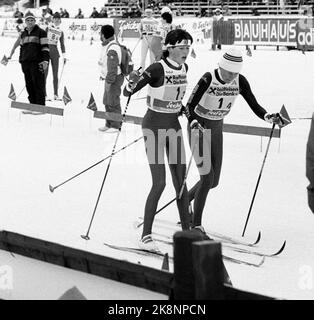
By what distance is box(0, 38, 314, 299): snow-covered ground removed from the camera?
6062 millimetres

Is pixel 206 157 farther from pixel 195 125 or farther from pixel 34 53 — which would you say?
pixel 34 53

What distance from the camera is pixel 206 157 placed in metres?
6.33

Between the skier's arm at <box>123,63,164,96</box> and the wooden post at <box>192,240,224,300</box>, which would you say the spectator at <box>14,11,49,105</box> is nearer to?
the skier's arm at <box>123,63,164,96</box>

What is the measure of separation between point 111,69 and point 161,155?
5123 millimetres

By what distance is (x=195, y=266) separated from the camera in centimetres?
305

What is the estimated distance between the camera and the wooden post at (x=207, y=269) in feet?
9.86

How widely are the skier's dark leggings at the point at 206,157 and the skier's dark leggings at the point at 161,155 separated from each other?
0.51ft

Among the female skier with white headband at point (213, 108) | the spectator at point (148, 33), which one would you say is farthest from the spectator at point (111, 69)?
the spectator at point (148, 33)

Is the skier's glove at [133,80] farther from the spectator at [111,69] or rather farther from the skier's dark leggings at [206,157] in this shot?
the spectator at [111,69]

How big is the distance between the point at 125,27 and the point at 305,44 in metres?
10.9

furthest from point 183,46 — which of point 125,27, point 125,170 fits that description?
point 125,27

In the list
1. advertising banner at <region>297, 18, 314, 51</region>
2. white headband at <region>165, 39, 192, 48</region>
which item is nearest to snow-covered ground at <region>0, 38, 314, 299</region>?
white headband at <region>165, 39, 192, 48</region>

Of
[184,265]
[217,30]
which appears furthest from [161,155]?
[217,30]
